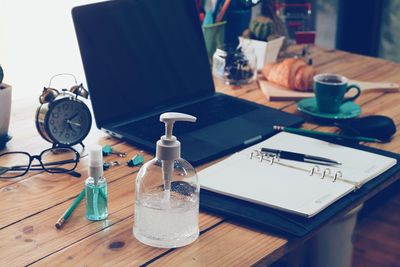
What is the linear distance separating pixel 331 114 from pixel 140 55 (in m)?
0.43

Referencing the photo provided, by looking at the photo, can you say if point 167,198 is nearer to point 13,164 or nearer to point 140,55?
point 13,164

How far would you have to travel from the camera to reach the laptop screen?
140 centimetres

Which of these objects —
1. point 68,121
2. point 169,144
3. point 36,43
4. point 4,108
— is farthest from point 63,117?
point 36,43

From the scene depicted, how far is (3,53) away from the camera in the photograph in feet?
5.50

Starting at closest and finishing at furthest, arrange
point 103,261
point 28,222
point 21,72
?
point 103,261
point 28,222
point 21,72

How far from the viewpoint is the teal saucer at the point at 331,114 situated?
1.48 m

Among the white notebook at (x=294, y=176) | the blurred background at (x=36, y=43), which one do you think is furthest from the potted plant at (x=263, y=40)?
the white notebook at (x=294, y=176)

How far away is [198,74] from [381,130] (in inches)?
17.6

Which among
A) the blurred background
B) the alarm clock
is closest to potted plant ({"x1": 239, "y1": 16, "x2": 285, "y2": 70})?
the blurred background

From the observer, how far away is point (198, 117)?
1482 millimetres

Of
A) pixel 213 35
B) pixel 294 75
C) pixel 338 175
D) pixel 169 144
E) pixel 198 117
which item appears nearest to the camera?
pixel 169 144

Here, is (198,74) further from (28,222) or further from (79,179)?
(28,222)

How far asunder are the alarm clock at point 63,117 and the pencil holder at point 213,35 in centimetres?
54

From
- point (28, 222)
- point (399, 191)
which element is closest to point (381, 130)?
point (28, 222)
